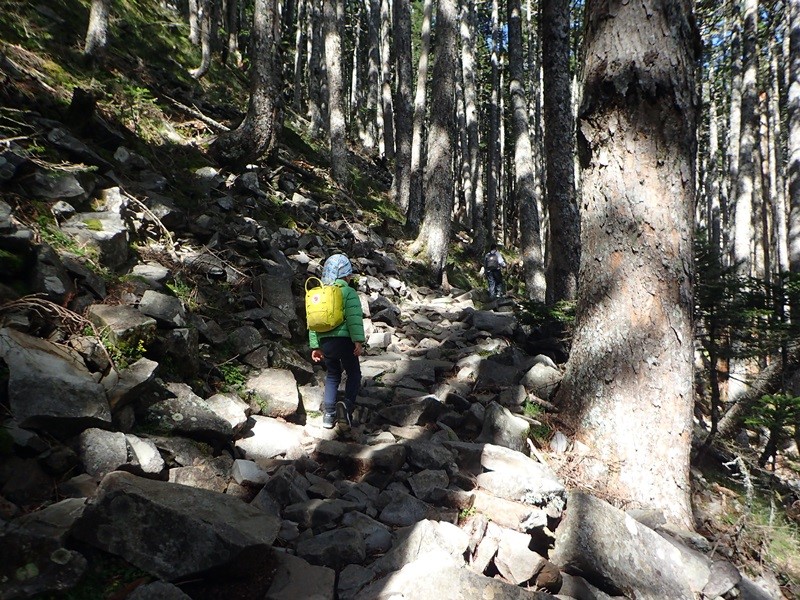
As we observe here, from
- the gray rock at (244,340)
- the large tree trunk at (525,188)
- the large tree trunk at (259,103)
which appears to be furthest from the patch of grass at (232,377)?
the large tree trunk at (525,188)

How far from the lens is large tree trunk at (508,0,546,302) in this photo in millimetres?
12422

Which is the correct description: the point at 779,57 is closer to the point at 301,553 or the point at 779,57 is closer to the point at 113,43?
the point at 113,43

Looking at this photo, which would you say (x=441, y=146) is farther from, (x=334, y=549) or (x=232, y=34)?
(x=232, y=34)

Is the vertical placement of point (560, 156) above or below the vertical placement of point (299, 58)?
below

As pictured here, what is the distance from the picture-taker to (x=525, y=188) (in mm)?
12594

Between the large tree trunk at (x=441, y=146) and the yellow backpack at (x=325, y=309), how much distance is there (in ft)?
25.3

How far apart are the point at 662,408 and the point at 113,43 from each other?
1441 cm

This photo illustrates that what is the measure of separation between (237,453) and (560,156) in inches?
297

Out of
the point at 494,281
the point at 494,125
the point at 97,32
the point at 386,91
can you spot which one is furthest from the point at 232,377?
the point at 386,91

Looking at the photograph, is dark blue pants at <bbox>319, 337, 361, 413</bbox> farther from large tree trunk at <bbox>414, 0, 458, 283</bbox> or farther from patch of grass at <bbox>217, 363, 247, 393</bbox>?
large tree trunk at <bbox>414, 0, 458, 283</bbox>

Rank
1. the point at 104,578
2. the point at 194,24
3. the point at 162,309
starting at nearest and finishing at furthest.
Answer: the point at 104,578, the point at 162,309, the point at 194,24

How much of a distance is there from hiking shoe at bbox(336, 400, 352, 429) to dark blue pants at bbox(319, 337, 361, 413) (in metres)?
0.13

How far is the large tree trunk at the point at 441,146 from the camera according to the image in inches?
499

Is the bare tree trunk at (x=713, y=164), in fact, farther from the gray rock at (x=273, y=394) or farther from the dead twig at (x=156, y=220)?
the dead twig at (x=156, y=220)
